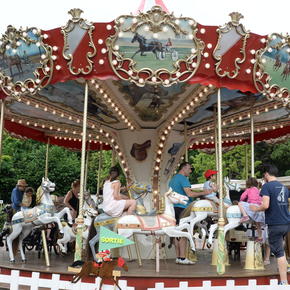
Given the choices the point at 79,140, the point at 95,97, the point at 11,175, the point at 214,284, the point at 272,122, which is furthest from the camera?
the point at 11,175

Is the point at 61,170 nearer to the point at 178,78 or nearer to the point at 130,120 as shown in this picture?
the point at 130,120

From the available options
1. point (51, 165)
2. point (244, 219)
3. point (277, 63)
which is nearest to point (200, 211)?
point (244, 219)

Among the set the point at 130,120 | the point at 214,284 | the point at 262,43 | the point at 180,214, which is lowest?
the point at 214,284

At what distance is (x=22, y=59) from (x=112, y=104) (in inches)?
85.1

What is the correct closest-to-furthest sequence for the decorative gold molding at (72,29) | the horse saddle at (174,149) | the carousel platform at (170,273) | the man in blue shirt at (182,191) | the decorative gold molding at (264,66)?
the carousel platform at (170,273)
the decorative gold molding at (72,29)
the decorative gold molding at (264,66)
the man in blue shirt at (182,191)
the horse saddle at (174,149)

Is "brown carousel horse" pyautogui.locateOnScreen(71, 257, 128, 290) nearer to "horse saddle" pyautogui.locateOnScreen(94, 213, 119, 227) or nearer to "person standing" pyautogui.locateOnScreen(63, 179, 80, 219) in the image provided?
"horse saddle" pyautogui.locateOnScreen(94, 213, 119, 227)

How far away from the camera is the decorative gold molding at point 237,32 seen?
25.6 feet

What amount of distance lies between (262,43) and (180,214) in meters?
3.82

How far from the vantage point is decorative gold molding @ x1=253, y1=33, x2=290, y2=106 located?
805cm

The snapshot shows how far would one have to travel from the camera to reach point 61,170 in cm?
2655

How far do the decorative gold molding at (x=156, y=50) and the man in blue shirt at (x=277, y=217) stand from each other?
2222mm

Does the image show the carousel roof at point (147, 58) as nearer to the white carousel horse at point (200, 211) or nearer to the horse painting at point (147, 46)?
the horse painting at point (147, 46)

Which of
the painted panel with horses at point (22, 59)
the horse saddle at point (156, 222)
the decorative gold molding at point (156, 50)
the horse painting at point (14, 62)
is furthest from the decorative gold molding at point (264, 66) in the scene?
the horse painting at point (14, 62)

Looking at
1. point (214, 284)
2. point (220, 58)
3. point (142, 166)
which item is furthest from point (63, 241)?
point (220, 58)
